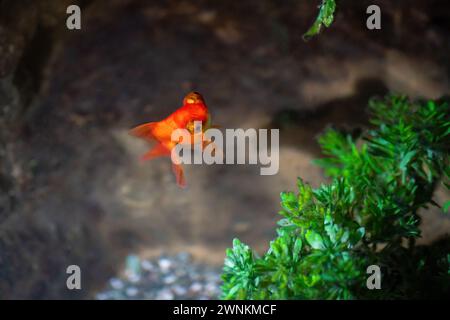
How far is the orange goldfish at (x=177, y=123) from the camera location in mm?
2133

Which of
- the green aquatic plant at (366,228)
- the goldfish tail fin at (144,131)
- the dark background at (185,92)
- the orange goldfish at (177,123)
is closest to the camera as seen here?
the green aquatic plant at (366,228)

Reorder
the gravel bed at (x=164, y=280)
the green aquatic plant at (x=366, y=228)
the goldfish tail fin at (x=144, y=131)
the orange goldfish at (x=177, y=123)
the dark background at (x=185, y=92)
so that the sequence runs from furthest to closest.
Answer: the dark background at (x=185, y=92)
the gravel bed at (x=164, y=280)
the goldfish tail fin at (x=144, y=131)
the orange goldfish at (x=177, y=123)
the green aquatic plant at (x=366, y=228)

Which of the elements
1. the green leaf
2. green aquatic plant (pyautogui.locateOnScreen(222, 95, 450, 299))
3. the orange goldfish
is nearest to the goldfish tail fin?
the orange goldfish

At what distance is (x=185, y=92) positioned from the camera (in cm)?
400

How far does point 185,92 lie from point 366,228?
240 cm

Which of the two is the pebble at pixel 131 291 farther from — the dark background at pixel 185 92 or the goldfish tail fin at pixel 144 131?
the goldfish tail fin at pixel 144 131

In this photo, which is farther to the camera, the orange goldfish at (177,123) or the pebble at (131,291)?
the pebble at (131,291)

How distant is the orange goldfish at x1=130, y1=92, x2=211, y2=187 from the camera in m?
2.13

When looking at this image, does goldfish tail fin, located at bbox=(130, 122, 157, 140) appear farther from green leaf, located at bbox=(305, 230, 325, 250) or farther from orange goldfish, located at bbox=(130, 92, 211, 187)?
green leaf, located at bbox=(305, 230, 325, 250)

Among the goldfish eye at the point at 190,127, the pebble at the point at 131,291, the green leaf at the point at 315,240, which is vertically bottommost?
the pebble at the point at 131,291

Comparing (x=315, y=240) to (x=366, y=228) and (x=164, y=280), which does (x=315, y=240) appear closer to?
(x=366, y=228)

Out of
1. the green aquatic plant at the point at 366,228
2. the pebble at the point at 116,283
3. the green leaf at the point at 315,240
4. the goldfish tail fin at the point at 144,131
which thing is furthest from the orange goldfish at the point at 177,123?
the pebble at the point at 116,283

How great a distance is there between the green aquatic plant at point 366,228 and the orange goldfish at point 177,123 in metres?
0.60

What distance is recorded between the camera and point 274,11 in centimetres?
402
